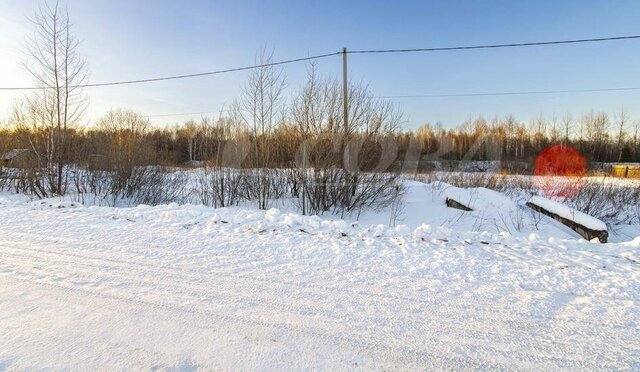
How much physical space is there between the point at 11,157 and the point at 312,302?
15.8m

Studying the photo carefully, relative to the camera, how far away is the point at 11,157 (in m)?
13.0

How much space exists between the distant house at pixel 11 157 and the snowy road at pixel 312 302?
9.58 metres

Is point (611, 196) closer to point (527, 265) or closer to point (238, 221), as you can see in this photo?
point (527, 265)

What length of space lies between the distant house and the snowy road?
9.58 meters

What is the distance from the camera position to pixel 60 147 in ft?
39.4

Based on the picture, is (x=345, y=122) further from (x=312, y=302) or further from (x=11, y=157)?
(x=11, y=157)

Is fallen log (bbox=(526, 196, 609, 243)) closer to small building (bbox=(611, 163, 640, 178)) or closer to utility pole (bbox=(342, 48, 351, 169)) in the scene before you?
utility pole (bbox=(342, 48, 351, 169))

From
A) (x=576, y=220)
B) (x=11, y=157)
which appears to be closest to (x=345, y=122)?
(x=576, y=220)

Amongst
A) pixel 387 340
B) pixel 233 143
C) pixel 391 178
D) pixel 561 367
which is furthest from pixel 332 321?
pixel 233 143

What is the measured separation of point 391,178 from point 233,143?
5.58m

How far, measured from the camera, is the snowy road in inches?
94.3

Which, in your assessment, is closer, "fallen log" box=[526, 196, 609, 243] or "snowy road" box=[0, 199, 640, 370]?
"snowy road" box=[0, 199, 640, 370]

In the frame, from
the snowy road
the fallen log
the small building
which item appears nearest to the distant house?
the snowy road

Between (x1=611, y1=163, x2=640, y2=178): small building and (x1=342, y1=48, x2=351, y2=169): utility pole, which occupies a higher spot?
(x1=342, y1=48, x2=351, y2=169): utility pole
